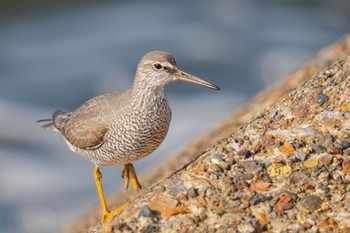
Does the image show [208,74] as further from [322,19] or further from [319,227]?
[319,227]

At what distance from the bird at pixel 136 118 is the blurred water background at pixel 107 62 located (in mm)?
7951

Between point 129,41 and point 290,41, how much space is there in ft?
20.4

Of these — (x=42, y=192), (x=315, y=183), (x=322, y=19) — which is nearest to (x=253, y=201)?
(x=315, y=183)

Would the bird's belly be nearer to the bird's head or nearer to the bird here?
the bird

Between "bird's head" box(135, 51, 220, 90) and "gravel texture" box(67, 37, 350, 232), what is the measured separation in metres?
1.14

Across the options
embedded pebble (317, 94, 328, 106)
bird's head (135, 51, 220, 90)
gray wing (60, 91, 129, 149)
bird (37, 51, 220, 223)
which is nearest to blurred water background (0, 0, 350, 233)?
gray wing (60, 91, 129, 149)

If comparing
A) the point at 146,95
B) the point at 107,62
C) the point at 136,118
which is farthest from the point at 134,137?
the point at 107,62

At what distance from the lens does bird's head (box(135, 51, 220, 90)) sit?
748 cm

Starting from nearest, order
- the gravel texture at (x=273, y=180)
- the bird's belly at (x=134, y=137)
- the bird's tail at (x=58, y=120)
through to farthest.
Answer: the gravel texture at (x=273, y=180) < the bird's belly at (x=134, y=137) < the bird's tail at (x=58, y=120)

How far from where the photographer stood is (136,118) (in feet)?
24.2

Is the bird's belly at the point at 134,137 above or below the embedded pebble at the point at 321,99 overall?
above

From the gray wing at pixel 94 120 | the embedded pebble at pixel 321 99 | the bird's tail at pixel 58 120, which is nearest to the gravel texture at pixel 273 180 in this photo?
the embedded pebble at pixel 321 99

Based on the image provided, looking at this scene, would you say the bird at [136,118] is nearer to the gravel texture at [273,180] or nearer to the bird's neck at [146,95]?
the bird's neck at [146,95]

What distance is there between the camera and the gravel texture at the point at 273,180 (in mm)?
5492
